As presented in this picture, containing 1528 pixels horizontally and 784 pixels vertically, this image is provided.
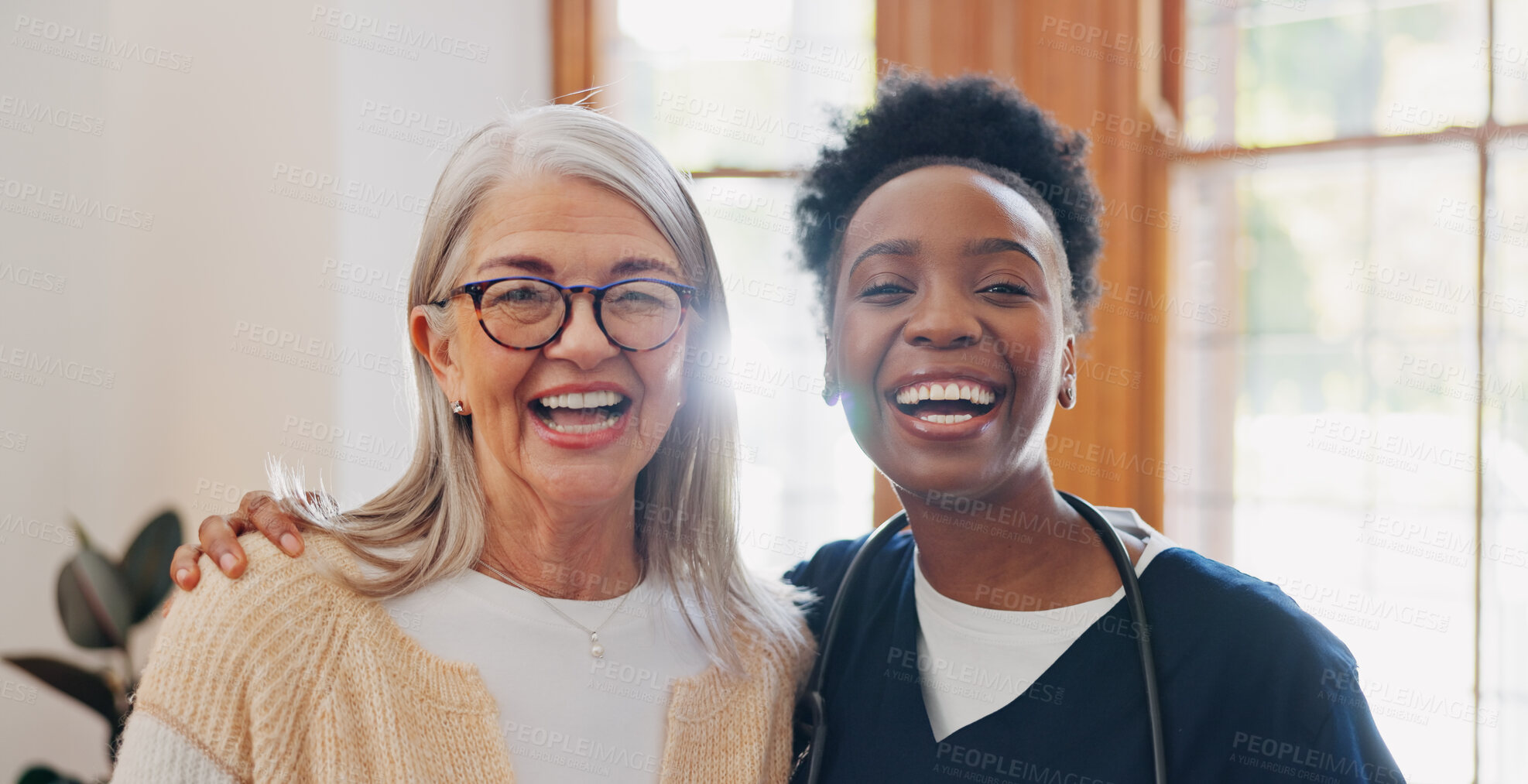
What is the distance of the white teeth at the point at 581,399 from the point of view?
125cm

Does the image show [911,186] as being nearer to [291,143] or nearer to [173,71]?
[291,143]

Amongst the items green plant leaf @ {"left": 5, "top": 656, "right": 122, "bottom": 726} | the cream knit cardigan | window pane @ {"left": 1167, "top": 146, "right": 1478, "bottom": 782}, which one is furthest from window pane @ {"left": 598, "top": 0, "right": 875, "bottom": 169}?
the cream knit cardigan

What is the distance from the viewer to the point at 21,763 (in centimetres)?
296

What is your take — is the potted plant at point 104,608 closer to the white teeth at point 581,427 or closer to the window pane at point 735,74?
the white teeth at point 581,427

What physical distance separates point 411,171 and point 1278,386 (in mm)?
2644

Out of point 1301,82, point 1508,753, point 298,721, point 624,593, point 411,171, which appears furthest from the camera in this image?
point 411,171

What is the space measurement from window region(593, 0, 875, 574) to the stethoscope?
5.63ft

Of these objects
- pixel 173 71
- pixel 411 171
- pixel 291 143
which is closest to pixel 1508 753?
pixel 411 171

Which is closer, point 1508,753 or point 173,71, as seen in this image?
point 1508,753

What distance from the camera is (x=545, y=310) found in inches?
48.3

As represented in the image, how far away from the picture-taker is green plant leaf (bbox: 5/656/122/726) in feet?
7.90

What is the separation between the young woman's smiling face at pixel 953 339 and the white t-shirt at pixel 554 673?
42cm

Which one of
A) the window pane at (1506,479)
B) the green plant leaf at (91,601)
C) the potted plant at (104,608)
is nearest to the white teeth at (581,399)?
the potted plant at (104,608)

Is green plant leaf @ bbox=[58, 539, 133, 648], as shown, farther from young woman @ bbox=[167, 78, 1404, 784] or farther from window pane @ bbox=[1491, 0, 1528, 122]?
window pane @ bbox=[1491, 0, 1528, 122]
